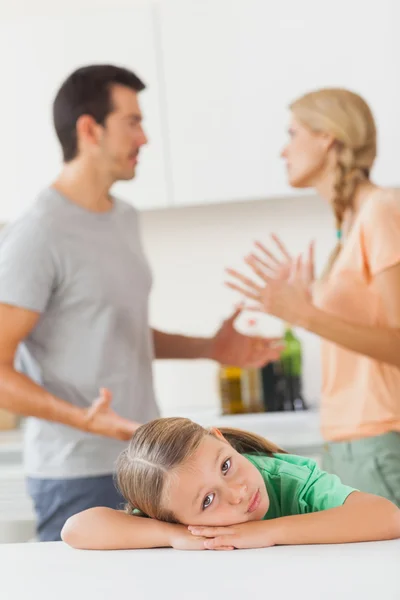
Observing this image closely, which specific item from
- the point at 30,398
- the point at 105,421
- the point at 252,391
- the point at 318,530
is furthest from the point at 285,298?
the point at 252,391

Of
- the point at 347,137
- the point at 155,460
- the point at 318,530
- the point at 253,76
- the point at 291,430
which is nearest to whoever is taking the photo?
the point at 318,530

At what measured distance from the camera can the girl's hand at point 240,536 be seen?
1.05 m

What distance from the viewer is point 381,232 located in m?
1.73

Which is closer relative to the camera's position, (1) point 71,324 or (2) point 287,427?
(1) point 71,324

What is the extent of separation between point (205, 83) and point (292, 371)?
0.98 meters

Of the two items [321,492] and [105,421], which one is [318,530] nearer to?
[321,492]

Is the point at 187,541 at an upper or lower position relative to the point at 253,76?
lower

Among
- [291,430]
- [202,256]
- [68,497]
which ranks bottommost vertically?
[291,430]

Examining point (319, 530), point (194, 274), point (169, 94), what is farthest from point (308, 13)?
point (319, 530)

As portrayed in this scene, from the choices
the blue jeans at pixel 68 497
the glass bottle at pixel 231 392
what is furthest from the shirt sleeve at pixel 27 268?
the glass bottle at pixel 231 392

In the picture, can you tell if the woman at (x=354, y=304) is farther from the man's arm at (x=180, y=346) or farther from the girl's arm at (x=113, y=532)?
the girl's arm at (x=113, y=532)

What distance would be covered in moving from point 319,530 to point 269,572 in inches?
6.0

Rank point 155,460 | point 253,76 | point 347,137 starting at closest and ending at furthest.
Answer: point 155,460, point 347,137, point 253,76

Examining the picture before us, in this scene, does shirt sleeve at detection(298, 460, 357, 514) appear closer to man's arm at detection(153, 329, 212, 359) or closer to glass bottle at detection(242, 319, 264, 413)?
man's arm at detection(153, 329, 212, 359)
